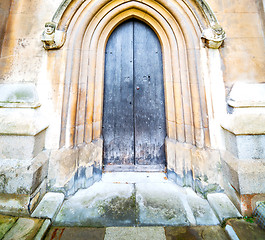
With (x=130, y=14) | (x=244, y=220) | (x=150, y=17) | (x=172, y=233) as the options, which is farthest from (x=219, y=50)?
(x=172, y=233)

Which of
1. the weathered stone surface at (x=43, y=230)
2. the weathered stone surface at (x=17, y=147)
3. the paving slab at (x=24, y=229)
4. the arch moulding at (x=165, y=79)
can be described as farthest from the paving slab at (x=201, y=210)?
the weathered stone surface at (x=17, y=147)

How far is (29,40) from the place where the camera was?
2.26 meters

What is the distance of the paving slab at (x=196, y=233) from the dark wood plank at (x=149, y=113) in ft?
3.96

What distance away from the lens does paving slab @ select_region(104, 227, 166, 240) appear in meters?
1.39

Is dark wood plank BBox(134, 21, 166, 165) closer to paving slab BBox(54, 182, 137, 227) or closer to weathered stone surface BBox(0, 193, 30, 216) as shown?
paving slab BBox(54, 182, 137, 227)

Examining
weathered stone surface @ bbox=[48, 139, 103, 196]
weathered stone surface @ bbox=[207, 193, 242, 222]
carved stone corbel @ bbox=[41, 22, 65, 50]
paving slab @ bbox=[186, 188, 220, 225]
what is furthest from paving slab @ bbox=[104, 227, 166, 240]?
carved stone corbel @ bbox=[41, 22, 65, 50]

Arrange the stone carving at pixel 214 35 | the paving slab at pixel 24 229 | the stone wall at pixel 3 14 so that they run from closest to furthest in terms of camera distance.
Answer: the paving slab at pixel 24 229 < the stone carving at pixel 214 35 < the stone wall at pixel 3 14

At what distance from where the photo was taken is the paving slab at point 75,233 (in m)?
1.40

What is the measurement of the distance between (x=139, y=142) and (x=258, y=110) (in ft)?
6.25

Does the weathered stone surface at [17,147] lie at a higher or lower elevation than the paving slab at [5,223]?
higher

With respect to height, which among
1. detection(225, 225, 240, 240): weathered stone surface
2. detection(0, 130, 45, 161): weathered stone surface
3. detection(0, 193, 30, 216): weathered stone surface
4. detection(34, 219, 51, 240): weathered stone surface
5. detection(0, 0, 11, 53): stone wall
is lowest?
detection(225, 225, 240, 240): weathered stone surface

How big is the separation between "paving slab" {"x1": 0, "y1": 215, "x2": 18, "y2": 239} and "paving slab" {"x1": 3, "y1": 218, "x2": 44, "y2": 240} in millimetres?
45

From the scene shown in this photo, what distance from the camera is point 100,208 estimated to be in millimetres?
1771

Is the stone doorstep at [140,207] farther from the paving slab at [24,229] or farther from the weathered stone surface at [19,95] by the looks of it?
the weathered stone surface at [19,95]
